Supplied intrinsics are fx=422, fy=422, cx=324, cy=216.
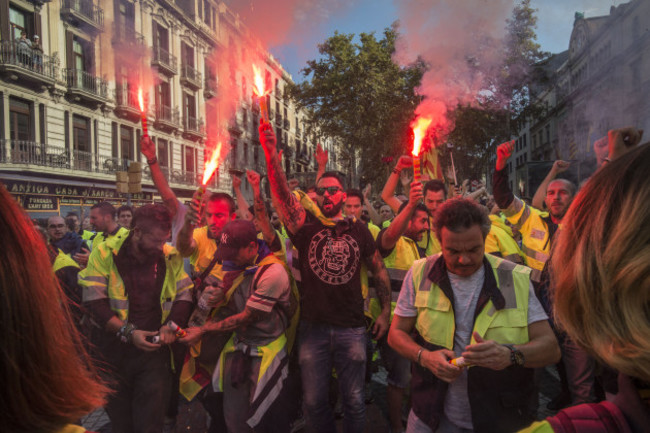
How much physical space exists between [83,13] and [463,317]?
20750 mm

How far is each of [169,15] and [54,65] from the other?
16.7 feet

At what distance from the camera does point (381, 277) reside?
3.61 metres

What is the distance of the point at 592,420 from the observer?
952 mm

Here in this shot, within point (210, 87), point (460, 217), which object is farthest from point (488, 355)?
point (210, 87)

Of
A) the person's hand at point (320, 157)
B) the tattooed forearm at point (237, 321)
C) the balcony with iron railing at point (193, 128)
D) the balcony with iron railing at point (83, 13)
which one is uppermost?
Result: the balcony with iron railing at point (83, 13)

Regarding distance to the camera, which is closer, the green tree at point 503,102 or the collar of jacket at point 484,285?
the collar of jacket at point 484,285

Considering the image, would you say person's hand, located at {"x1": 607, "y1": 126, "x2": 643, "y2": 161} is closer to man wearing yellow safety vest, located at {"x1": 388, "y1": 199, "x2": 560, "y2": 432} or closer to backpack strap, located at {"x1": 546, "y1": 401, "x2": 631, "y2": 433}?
man wearing yellow safety vest, located at {"x1": 388, "y1": 199, "x2": 560, "y2": 432}

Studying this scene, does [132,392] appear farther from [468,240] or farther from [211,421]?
[468,240]

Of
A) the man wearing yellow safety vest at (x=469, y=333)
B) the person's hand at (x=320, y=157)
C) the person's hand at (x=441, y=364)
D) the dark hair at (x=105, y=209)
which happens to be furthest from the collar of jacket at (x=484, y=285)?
the dark hair at (x=105, y=209)

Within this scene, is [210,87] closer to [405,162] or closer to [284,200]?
[405,162]

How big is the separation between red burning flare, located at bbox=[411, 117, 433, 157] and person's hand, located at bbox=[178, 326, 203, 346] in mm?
2146

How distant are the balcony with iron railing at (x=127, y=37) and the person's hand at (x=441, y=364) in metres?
18.2

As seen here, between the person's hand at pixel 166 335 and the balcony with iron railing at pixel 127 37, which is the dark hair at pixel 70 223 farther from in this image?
the balcony with iron railing at pixel 127 37

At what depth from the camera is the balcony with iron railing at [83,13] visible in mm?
17328
